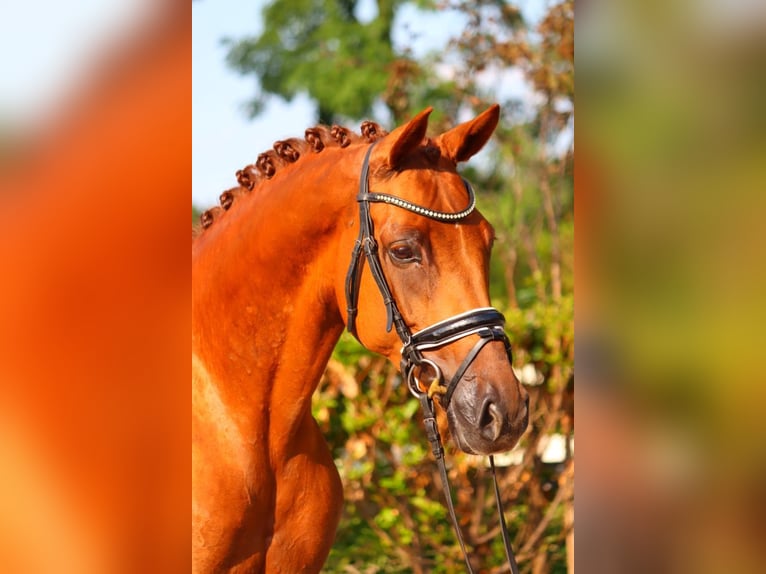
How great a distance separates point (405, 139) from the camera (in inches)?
87.4

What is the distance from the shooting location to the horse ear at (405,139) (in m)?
2.20

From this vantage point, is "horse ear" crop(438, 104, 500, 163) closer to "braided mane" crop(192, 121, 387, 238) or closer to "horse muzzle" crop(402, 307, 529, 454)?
"braided mane" crop(192, 121, 387, 238)

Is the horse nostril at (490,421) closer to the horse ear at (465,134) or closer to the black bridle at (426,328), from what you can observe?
the black bridle at (426,328)

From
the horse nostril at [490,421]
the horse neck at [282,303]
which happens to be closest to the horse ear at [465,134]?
the horse neck at [282,303]

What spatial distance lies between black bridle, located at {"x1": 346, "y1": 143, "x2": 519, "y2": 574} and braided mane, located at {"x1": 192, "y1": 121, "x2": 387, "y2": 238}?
6.9 inches

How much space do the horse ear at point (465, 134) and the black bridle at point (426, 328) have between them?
14 centimetres

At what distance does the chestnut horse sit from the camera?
219cm

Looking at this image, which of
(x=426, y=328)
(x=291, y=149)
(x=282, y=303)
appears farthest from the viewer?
(x=291, y=149)

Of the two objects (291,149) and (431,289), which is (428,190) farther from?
(291,149)

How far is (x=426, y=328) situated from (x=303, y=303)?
392mm

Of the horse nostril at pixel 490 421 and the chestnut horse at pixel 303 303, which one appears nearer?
the horse nostril at pixel 490 421

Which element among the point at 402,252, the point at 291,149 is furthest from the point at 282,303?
the point at 291,149
